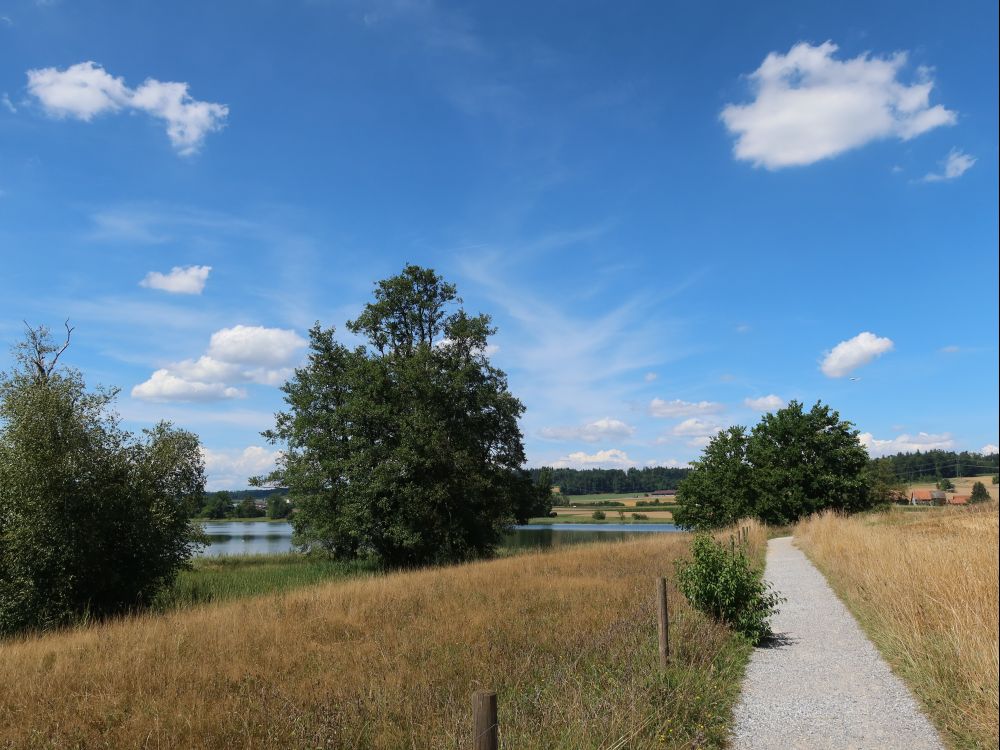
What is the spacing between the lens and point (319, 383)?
29203 mm

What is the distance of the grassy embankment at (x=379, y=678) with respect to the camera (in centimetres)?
535

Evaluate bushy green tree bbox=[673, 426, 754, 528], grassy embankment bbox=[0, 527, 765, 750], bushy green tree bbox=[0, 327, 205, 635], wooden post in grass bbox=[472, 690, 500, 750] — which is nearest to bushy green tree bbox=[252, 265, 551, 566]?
bushy green tree bbox=[0, 327, 205, 635]

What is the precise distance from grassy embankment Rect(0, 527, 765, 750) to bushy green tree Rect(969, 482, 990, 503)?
3.02 metres

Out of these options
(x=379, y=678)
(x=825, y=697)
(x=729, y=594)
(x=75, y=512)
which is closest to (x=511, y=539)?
(x=75, y=512)

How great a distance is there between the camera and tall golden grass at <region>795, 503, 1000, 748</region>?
18.1ft

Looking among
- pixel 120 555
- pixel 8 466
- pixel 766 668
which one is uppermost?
pixel 8 466

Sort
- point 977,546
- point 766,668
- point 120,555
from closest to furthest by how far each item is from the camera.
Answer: point 977,546 < point 766,668 < point 120,555

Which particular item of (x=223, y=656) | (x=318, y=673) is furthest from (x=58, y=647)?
(x=318, y=673)

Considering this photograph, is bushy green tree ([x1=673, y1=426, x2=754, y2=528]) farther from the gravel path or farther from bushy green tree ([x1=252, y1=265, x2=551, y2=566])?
the gravel path

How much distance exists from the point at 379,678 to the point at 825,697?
494cm

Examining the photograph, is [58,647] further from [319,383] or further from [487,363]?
[487,363]

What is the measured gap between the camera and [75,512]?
14961 millimetres

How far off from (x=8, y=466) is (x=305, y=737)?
13.3 m

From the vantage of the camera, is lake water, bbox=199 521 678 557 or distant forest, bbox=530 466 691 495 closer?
lake water, bbox=199 521 678 557
